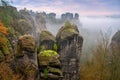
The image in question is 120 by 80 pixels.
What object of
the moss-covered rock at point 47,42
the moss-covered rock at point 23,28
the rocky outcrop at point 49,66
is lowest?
the rocky outcrop at point 49,66

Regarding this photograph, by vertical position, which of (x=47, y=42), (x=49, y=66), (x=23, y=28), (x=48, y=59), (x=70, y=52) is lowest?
(x=49, y=66)

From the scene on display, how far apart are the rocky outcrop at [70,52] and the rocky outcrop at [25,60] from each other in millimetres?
9592

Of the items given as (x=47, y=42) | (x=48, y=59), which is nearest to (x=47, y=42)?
(x=47, y=42)

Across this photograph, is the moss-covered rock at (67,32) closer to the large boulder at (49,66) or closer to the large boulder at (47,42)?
the large boulder at (47,42)

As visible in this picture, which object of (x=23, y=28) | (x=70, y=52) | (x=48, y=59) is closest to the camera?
(x=48, y=59)

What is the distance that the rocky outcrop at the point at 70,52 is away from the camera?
51.8 m

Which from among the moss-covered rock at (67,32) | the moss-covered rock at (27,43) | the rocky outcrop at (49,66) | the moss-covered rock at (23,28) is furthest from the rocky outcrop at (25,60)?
the moss-covered rock at (23,28)

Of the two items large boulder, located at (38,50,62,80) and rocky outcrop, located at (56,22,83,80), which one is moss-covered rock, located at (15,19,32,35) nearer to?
rocky outcrop, located at (56,22,83,80)

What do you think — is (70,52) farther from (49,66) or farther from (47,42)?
(49,66)

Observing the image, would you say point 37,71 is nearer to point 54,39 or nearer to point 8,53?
point 8,53

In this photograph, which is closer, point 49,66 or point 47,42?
point 49,66

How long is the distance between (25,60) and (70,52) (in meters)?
12.2

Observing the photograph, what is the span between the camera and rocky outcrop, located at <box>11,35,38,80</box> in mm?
42281

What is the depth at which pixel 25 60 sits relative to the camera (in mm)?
42688
